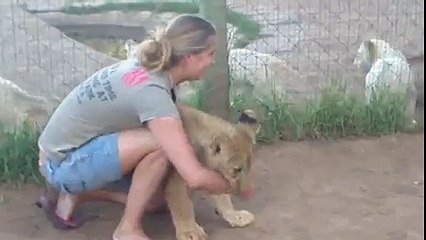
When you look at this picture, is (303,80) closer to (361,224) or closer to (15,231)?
(361,224)

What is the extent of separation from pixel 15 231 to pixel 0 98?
0.84 meters

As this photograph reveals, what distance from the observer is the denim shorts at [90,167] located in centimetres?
354

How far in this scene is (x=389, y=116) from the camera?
15.9ft

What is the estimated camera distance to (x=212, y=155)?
3.41 m

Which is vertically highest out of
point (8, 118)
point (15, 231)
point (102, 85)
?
point (102, 85)

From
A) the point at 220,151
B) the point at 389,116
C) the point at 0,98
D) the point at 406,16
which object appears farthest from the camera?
the point at 406,16

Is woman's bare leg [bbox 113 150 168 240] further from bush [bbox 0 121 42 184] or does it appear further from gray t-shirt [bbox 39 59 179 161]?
bush [bbox 0 121 42 184]

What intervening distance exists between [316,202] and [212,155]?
81cm

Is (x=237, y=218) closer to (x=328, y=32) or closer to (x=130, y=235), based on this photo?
(x=130, y=235)

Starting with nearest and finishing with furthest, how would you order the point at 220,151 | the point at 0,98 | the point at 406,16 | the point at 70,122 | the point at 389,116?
the point at 220,151 → the point at 70,122 → the point at 0,98 → the point at 389,116 → the point at 406,16

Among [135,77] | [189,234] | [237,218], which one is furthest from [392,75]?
[135,77]

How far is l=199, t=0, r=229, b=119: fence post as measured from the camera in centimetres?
448

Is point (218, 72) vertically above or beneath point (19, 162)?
above

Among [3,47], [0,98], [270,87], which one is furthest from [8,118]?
[270,87]
